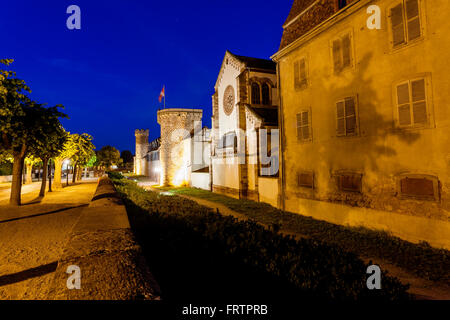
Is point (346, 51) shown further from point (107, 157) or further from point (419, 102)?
point (107, 157)

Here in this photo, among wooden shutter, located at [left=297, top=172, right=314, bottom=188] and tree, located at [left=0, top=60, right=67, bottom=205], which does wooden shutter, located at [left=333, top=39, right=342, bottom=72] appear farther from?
tree, located at [left=0, top=60, right=67, bottom=205]

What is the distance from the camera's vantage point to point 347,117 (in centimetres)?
1012

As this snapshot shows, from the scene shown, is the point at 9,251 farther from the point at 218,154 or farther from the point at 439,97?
the point at 218,154

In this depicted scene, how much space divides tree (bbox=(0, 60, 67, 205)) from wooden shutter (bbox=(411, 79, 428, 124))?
15172mm

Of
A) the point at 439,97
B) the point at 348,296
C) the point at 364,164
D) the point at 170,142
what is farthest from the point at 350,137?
the point at 170,142

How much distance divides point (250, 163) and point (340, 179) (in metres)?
8.26

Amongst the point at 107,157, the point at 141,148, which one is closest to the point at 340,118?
the point at 141,148

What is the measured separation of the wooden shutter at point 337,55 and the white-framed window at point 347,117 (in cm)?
157

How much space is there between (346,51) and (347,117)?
113 inches

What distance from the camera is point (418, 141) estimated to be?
7742mm

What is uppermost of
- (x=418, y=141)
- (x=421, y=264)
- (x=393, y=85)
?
(x=393, y=85)

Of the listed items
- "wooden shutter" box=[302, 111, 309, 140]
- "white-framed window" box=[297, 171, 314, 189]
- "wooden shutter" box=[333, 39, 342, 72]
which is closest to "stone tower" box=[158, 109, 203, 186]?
"white-framed window" box=[297, 171, 314, 189]

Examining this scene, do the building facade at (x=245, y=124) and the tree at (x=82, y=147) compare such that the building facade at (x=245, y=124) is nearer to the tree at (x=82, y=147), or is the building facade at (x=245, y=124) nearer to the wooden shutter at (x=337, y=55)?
the wooden shutter at (x=337, y=55)

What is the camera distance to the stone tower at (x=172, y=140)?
29609mm
